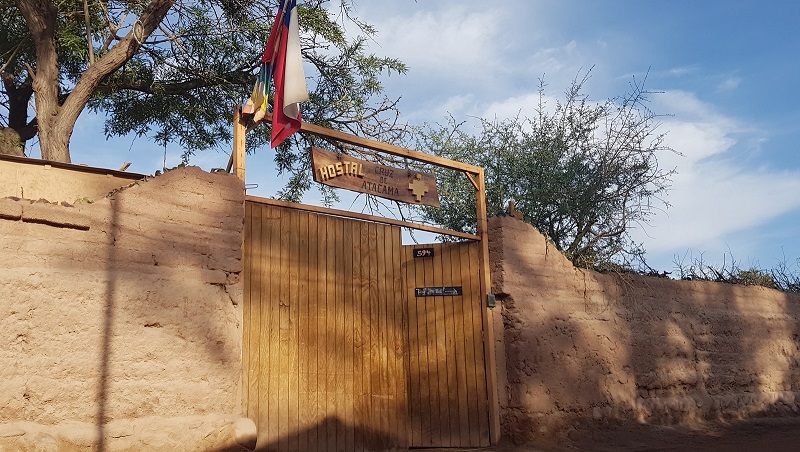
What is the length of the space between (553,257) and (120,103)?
989cm

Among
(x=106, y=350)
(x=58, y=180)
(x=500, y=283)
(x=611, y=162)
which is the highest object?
(x=611, y=162)

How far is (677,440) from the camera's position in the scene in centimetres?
960

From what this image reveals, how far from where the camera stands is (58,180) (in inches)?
375

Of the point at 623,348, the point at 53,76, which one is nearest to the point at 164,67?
the point at 53,76

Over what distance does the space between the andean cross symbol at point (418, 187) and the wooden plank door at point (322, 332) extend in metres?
0.56

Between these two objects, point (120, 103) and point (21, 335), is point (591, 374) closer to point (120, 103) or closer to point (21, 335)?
point (21, 335)

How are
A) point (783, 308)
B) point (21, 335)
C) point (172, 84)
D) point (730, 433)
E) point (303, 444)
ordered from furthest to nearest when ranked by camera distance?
point (172, 84), point (783, 308), point (730, 433), point (303, 444), point (21, 335)

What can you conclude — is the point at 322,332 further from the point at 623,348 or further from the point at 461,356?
the point at 623,348

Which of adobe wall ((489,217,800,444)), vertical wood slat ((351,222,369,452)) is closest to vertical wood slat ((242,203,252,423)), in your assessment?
vertical wood slat ((351,222,369,452))

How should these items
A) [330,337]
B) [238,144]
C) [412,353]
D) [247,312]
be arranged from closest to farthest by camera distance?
[247,312] → [238,144] → [330,337] → [412,353]

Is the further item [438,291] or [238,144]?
[438,291]

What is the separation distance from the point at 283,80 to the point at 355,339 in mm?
2844

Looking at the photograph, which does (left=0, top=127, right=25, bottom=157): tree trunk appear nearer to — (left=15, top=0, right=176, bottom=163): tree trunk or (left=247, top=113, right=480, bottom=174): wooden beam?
(left=15, top=0, right=176, bottom=163): tree trunk

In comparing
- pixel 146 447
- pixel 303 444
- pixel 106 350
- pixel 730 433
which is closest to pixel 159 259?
pixel 106 350
